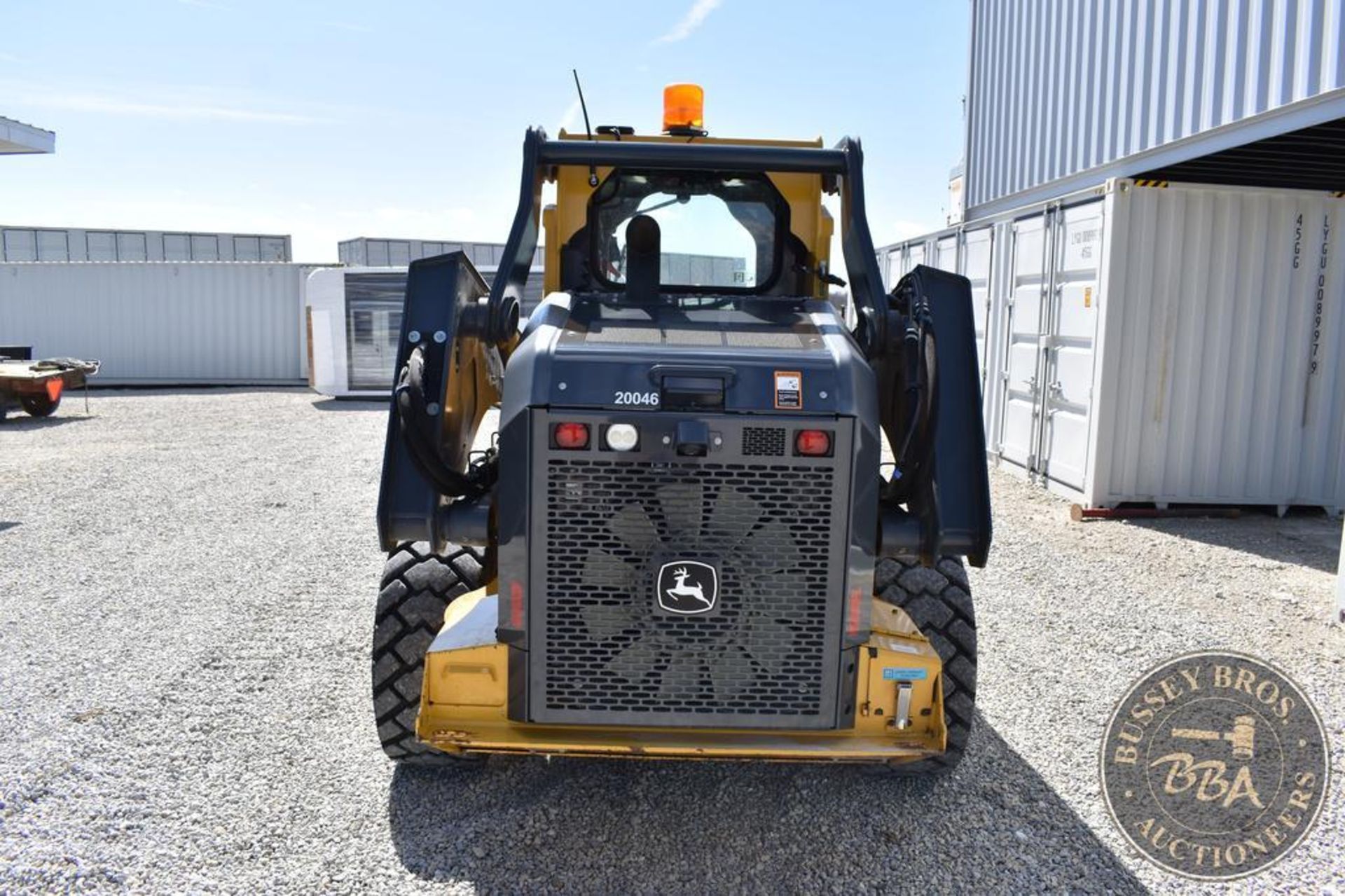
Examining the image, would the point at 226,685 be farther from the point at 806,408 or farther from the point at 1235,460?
the point at 1235,460

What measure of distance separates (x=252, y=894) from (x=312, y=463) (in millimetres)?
9002

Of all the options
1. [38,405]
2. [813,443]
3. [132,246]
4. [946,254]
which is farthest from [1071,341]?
[132,246]

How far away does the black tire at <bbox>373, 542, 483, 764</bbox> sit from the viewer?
3.62 m

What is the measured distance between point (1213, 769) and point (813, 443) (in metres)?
2.36

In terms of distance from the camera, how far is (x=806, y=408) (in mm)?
3016

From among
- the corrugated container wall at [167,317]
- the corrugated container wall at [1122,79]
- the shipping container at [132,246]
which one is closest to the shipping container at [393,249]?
the shipping container at [132,246]

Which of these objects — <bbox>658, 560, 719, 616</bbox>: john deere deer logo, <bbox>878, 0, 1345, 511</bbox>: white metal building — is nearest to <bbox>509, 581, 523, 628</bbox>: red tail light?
<bbox>658, 560, 719, 616</bbox>: john deere deer logo

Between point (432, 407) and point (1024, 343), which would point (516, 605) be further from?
point (1024, 343)

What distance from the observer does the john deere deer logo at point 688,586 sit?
3.06 m

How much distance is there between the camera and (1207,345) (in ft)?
28.1

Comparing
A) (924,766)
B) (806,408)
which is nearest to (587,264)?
(806,408)

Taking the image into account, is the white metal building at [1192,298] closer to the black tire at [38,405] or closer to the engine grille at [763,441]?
the engine grille at [763,441]

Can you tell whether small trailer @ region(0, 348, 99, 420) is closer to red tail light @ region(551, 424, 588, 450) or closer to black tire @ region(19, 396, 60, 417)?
black tire @ region(19, 396, 60, 417)

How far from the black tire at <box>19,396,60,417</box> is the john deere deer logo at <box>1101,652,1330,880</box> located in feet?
53.2
